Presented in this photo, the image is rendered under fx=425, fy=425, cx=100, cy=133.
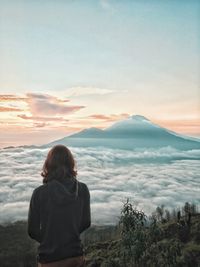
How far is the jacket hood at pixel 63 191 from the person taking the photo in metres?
2.65

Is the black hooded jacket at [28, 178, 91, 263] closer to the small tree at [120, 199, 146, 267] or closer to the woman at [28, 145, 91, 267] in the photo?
the woman at [28, 145, 91, 267]

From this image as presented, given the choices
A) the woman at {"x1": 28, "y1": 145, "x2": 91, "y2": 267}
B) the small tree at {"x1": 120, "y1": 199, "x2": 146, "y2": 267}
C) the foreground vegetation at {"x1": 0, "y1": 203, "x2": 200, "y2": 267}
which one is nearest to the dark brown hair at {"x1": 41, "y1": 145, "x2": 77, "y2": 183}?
the woman at {"x1": 28, "y1": 145, "x2": 91, "y2": 267}

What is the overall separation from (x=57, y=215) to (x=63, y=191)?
16 centimetres

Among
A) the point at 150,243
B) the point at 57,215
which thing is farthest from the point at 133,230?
the point at 57,215

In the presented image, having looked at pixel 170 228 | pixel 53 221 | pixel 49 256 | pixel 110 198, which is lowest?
pixel 110 198

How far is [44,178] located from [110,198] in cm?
16070

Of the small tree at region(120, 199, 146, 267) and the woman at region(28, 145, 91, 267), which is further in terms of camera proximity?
the small tree at region(120, 199, 146, 267)

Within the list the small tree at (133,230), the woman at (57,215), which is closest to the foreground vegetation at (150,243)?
the small tree at (133,230)

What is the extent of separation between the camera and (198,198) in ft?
454

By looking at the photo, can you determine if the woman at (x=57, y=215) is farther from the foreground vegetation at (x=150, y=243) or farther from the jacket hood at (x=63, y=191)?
the foreground vegetation at (x=150, y=243)

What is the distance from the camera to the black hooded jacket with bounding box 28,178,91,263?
2650 mm

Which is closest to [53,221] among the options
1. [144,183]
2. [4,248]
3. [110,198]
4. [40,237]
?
[40,237]

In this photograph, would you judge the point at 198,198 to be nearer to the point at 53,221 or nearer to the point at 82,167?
the point at 82,167

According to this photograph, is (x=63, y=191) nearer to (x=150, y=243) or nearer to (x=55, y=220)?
(x=55, y=220)
